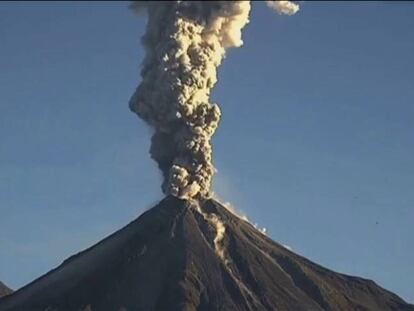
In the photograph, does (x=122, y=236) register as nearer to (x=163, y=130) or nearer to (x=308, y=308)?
(x=163, y=130)

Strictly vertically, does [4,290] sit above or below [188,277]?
above

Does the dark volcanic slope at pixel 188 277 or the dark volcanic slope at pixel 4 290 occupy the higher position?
the dark volcanic slope at pixel 4 290

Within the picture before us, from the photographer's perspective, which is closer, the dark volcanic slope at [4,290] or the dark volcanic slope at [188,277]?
the dark volcanic slope at [188,277]

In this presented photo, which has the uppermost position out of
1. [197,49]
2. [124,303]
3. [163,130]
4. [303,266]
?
[197,49]

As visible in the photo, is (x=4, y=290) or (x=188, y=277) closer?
(x=188, y=277)

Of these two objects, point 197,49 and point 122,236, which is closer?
point 197,49

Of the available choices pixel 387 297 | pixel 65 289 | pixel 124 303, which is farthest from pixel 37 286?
pixel 387 297

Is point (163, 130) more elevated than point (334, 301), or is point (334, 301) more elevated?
point (163, 130)

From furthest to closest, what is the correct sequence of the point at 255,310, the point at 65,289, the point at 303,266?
the point at 303,266, the point at 65,289, the point at 255,310
